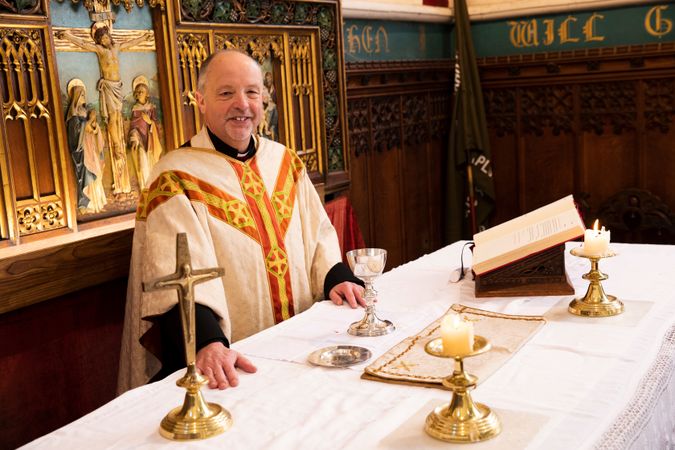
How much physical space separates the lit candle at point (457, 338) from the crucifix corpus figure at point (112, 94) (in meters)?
2.16

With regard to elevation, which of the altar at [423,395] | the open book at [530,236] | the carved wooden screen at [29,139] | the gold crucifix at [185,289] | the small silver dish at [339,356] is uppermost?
the carved wooden screen at [29,139]

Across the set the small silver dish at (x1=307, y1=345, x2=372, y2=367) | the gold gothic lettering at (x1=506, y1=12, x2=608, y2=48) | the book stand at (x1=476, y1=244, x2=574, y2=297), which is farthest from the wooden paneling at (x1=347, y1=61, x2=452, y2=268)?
the small silver dish at (x1=307, y1=345, x2=372, y2=367)

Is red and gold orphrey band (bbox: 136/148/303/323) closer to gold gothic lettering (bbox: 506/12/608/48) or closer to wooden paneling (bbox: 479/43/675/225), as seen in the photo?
wooden paneling (bbox: 479/43/675/225)

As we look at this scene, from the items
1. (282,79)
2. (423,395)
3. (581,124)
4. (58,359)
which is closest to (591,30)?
(581,124)

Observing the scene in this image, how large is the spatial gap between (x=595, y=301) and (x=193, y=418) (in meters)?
1.31

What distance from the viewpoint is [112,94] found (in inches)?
133

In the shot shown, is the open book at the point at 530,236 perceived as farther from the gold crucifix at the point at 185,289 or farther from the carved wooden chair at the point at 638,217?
the carved wooden chair at the point at 638,217

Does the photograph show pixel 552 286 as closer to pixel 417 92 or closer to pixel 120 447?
pixel 120 447

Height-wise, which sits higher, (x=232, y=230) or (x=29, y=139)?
(x=29, y=139)

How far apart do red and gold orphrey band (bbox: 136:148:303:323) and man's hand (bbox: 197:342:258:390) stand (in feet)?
2.81

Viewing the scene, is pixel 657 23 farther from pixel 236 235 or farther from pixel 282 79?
pixel 236 235

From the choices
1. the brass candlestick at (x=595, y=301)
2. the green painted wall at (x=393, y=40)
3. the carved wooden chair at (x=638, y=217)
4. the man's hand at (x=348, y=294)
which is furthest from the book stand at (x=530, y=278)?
the carved wooden chair at (x=638, y=217)

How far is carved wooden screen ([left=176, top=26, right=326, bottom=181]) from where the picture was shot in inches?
148

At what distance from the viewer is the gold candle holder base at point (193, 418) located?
5.76 feet
